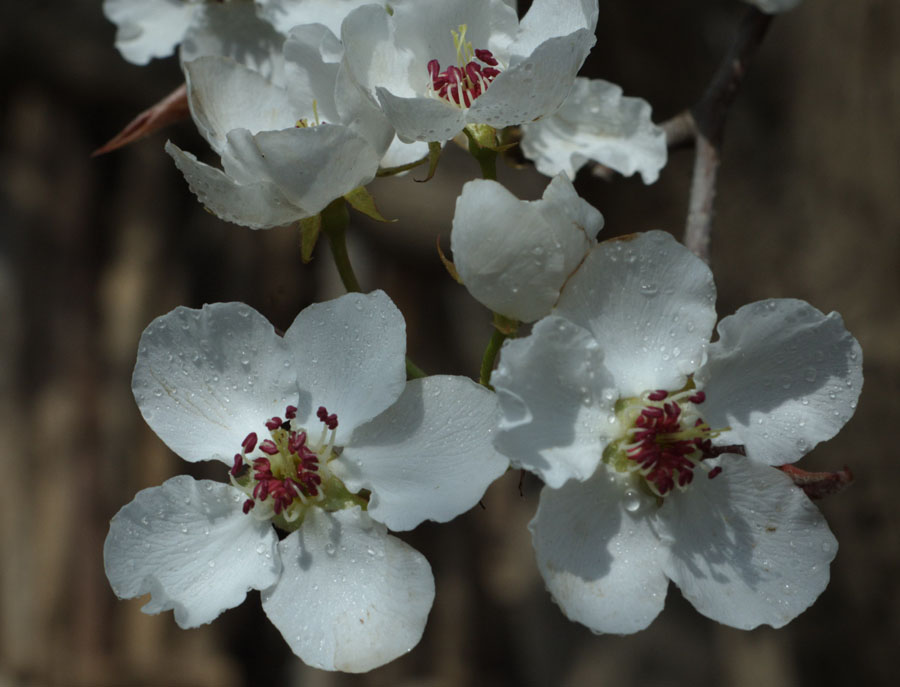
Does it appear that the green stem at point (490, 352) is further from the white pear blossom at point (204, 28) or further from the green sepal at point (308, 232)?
the white pear blossom at point (204, 28)

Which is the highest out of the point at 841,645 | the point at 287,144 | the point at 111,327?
the point at 287,144

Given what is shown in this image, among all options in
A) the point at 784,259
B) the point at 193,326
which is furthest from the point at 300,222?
the point at 784,259

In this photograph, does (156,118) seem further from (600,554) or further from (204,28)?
(600,554)

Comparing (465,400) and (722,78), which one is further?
(722,78)

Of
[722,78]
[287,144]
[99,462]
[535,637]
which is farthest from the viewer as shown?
[535,637]

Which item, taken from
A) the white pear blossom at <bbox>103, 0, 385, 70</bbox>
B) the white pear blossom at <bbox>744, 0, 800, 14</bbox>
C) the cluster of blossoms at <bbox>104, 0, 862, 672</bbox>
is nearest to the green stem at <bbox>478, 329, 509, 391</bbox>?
the cluster of blossoms at <bbox>104, 0, 862, 672</bbox>

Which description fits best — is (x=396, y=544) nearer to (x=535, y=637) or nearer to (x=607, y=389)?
(x=607, y=389)

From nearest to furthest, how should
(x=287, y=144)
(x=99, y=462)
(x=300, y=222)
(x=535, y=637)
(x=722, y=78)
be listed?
(x=287, y=144) → (x=300, y=222) → (x=722, y=78) → (x=99, y=462) → (x=535, y=637)
